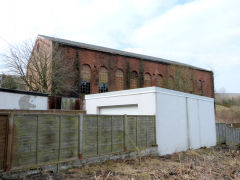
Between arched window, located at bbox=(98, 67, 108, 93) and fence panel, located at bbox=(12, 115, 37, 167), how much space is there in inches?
761

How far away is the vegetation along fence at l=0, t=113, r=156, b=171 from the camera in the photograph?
240 inches

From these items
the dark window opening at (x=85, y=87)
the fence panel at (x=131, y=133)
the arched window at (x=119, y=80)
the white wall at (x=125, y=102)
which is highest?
the arched window at (x=119, y=80)

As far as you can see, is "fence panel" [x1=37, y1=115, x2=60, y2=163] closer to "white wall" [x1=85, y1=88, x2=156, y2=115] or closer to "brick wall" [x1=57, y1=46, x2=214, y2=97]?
"white wall" [x1=85, y1=88, x2=156, y2=115]

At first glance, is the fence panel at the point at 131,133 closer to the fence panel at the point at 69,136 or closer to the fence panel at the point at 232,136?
the fence panel at the point at 69,136

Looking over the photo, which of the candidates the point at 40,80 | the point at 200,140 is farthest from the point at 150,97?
the point at 40,80

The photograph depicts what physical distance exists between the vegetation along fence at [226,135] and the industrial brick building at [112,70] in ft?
33.3

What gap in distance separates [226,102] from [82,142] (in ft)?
148

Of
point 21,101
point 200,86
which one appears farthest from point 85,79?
point 200,86

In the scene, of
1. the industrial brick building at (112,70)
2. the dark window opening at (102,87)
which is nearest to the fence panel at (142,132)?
the industrial brick building at (112,70)

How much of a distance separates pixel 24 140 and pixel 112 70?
837 inches

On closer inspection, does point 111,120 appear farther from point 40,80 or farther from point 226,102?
point 226,102

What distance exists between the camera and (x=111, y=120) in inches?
364

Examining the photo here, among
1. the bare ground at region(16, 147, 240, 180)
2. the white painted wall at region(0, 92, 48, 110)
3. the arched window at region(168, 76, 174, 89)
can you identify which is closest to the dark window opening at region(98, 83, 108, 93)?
the arched window at region(168, 76, 174, 89)

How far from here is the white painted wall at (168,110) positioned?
11.5 m
